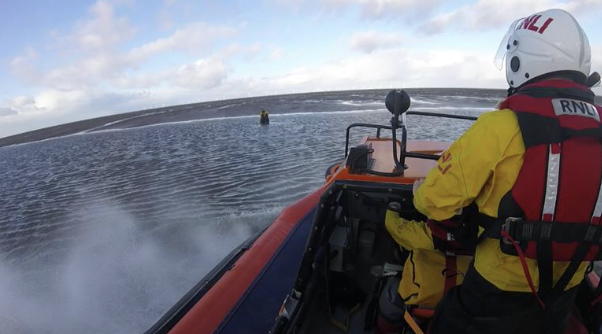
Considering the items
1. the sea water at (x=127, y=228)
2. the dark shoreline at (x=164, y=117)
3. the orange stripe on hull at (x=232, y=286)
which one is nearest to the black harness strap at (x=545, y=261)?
the orange stripe on hull at (x=232, y=286)

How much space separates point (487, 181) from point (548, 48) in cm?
53

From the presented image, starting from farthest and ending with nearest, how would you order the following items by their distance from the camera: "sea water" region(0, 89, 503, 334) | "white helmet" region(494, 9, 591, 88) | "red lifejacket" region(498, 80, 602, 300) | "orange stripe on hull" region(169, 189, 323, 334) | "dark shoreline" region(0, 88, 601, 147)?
1. "dark shoreline" region(0, 88, 601, 147)
2. "sea water" region(0, 89, 503, 334)
3. "orange stripe on hull" region(169, 189, 323, 334)
4. "white helmet" region(494, 9, 591, 88)
5. "red lifejacket" region(498, 80, 602, 300)

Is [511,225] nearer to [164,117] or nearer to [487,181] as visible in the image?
[487,181]

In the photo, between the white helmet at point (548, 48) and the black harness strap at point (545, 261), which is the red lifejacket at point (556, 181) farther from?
the white helmet at point (548, 48)

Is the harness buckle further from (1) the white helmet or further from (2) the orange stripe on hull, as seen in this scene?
(2) the orange stripe on hull

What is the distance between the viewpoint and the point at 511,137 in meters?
1.03

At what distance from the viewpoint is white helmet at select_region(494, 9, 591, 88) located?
3.82ft

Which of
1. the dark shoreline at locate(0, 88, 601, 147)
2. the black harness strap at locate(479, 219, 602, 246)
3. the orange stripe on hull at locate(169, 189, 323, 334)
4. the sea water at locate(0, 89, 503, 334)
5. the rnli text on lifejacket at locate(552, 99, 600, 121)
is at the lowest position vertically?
the sea water at locate(0, 89, 503, 334)

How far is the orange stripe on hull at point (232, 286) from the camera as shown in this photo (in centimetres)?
184

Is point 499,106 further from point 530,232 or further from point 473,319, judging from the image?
point 473,319

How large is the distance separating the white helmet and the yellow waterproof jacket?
30cm

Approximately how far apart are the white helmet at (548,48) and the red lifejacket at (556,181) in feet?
0.35

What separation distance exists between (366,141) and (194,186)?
4.52 m

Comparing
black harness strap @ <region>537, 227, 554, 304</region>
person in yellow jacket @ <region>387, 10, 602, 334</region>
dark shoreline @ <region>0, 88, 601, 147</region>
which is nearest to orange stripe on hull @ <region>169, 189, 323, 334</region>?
person in yellow jacket @ <region>387, 10, 602, 334</region>
